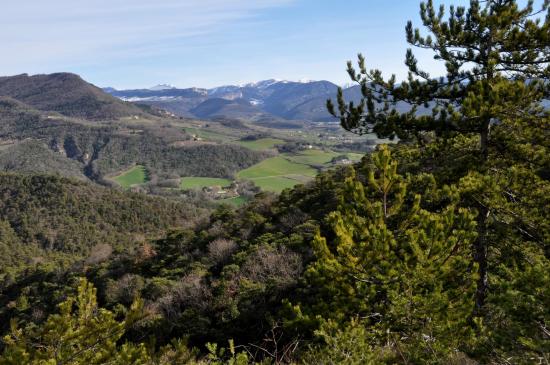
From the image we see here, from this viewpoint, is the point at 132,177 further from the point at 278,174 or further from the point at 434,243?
the point at 434,243

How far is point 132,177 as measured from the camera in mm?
168875

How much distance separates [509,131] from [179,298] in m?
22.5

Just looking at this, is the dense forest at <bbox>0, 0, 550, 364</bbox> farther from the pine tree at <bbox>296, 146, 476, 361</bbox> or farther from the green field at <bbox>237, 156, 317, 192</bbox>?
the green field at <bbox>237, 156, 317, 192</bbox>

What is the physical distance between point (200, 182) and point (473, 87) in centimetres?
14510

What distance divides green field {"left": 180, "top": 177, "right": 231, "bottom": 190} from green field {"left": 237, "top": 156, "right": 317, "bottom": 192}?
734 centimetres

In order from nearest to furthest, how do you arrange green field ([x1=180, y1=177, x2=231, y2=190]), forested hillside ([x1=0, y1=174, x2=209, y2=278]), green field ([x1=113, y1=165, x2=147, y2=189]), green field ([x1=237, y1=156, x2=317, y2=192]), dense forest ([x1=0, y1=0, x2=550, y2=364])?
dense forest ([x1=0, y1=0, x2=550, y2=364])
forested hillside ([x1=0, y1=174, x2=209, y2=278])
green field ([x1=237, y1=156, x2=317, y2=192])
green field ([x1=180, y1=177, x2=231, y2=190])
green field ([x1=113, y1=165, x2=147, y2=189])

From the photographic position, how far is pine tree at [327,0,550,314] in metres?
9.68

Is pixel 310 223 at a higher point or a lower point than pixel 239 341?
higher

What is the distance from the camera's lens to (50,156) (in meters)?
191

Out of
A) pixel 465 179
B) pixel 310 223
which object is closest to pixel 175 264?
pixel 310 223

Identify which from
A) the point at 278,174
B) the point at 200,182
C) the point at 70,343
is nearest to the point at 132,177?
the point at 200,182

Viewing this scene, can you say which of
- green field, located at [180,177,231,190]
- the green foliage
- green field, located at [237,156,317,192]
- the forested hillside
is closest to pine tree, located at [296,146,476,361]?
the green foliage

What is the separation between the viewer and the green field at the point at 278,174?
120188mm

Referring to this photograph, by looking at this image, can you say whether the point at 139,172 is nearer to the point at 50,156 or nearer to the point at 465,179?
the point at 50,156
